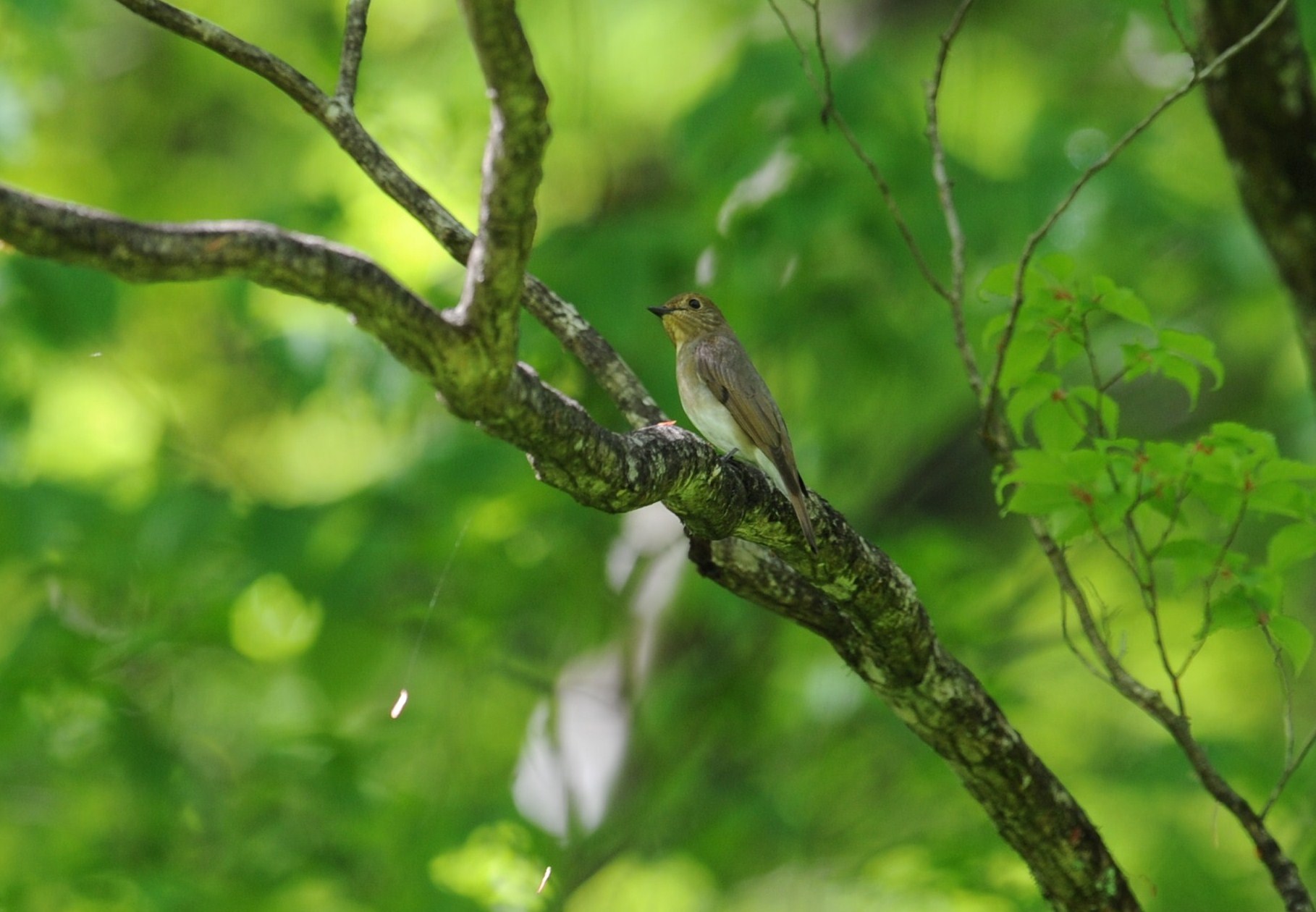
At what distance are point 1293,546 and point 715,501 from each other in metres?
1.37

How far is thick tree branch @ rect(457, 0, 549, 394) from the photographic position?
1.82 m

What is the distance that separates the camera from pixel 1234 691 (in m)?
11.0

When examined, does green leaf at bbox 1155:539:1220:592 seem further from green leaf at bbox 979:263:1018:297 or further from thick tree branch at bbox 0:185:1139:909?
green leaf at bbox 979:263:1018:297

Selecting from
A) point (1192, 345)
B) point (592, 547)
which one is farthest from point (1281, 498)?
point (592, 547)

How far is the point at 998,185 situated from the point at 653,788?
3330mm

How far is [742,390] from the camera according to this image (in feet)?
15.8

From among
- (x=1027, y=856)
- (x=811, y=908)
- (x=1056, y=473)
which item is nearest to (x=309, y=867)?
(x=811, y=908)

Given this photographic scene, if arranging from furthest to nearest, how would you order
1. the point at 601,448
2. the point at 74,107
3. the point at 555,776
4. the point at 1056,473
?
the point at 74,107, the point at 555,776, the point at 1056,473, the point at 601,448

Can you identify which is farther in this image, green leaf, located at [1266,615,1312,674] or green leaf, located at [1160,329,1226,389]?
green leaf, located at [1160,329,1226,389]

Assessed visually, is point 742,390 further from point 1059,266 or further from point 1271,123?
point 1271,123

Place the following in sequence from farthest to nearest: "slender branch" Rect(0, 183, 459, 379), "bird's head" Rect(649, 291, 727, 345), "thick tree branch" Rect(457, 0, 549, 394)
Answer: "bird's head" Rect(649, 291, 727, 345) < "thick tree branch" Rect(457, 0, 549, 394) < "slender branch" Rect(0, 183, 459, 379)

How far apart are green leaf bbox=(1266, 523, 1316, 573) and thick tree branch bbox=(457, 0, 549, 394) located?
1.99 metres

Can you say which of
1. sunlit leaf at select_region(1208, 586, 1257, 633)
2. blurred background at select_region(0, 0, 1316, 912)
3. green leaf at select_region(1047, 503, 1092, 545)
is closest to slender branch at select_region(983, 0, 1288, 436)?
green leaf at select_region(1047, 503, 1092, 545)

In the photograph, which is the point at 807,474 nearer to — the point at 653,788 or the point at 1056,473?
the point at 653,788
